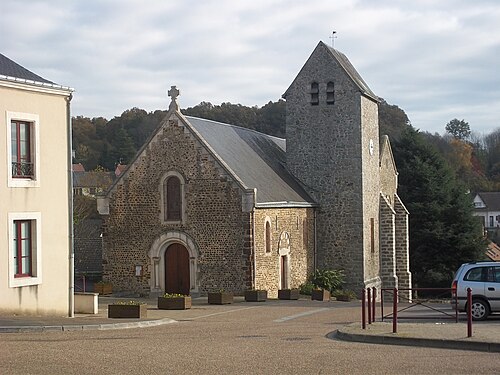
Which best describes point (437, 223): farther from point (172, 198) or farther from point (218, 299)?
point (218, 299)

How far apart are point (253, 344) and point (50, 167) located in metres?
9.43

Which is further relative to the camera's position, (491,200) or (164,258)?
(491,200)

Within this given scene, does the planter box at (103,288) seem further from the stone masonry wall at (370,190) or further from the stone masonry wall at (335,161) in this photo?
the stone masonry wall at (370,190)

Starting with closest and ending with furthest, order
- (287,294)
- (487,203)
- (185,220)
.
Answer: (287,294) < (185,220) < (487,203)

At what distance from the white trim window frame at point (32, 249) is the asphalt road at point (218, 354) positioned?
427cm

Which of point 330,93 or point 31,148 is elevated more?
point 330,93

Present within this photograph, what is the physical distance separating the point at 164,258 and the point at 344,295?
25.1ft

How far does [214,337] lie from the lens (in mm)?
16469

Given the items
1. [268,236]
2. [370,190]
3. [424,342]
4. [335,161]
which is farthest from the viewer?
[370,190]

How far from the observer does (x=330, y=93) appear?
127ft

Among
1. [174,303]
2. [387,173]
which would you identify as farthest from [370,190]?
[174,303]

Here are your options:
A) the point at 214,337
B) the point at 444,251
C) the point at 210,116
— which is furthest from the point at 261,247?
the point at 210,116

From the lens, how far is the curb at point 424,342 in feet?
47.1

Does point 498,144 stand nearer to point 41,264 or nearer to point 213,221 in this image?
point 213,221
